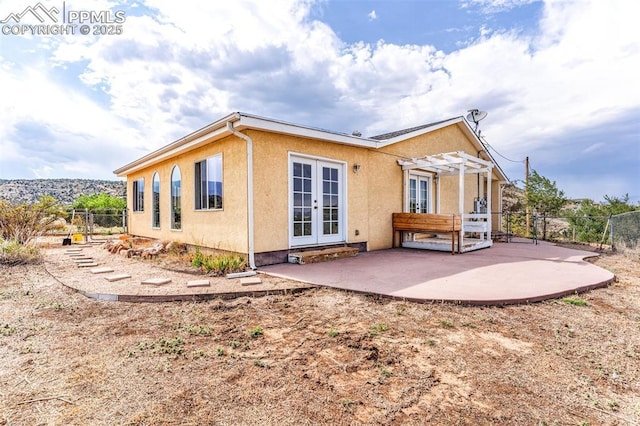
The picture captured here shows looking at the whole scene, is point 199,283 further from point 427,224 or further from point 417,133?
point 417,133

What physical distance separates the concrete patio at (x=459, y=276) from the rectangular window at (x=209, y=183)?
8.09ft

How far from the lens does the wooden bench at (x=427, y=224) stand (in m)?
8.03

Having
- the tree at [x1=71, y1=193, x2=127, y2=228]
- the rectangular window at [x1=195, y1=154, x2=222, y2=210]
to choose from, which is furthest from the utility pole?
the tree at [x1=71, y1=193, x2=127, y2=228]

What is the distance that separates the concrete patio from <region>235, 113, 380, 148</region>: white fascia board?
9.47 feet

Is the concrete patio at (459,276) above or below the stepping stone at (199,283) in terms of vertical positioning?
below

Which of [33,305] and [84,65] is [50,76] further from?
[33,305]

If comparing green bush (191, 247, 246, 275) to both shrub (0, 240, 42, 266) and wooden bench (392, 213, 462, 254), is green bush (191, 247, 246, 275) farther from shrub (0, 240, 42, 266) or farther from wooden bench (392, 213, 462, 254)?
wooden bench (392, 213, 462, 254)

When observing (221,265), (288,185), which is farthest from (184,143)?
(221,265)

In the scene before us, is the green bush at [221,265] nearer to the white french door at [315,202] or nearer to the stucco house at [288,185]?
the stucco house at [288,185]

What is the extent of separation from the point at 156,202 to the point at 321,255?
7.39m

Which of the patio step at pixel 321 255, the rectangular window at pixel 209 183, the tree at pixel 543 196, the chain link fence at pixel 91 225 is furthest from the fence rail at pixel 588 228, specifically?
the chain link fence at pixel 91 225

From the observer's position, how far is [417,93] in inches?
505

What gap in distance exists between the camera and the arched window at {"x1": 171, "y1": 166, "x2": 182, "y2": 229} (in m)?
9.15

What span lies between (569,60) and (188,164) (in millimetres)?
12161
